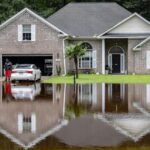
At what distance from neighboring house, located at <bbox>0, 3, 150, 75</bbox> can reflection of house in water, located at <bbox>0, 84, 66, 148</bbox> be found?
28.7 metres

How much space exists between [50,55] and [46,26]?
106 inches

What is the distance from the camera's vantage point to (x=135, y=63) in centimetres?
4997

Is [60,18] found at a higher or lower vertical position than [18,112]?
higher

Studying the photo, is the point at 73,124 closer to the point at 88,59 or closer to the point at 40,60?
the point at 40,60

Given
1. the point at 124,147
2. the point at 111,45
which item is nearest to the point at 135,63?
the point at 111,45

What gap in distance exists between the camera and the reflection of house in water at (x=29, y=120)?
11148 millimetres

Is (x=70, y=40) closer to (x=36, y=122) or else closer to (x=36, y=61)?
(x=36, y=61)

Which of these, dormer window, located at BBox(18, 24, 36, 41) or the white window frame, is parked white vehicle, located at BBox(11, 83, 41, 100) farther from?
the white window frame

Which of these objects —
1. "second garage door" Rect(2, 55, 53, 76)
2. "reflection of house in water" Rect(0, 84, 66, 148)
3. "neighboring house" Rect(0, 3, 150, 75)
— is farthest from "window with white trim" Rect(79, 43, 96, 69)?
"reflection of house in water" Rect(0, 84, 66, 148)

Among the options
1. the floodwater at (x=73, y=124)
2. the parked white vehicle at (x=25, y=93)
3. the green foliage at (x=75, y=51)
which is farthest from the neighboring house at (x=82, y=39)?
the floodwater at (x=73, y=124)

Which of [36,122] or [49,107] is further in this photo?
[49,107]

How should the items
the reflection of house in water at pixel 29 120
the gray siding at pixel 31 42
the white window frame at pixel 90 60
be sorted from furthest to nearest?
1. the white window frame at pixel 90 60
2. the gray siding at pixel 31 42
3. the reflection of house in water at pixel 29 120

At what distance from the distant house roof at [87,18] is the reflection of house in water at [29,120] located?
32626 mm

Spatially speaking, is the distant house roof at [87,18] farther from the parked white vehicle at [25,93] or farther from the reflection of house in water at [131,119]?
the reflection of house in water at [131,119]
